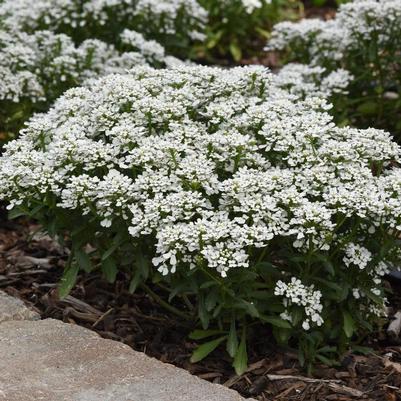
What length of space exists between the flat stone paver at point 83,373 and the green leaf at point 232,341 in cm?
26

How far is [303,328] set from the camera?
12.1 feet

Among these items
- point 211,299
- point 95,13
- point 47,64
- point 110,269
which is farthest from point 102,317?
point 95,13

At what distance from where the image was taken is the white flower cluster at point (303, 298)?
11.7ft

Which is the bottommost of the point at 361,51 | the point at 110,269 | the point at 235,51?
the point at 110,269

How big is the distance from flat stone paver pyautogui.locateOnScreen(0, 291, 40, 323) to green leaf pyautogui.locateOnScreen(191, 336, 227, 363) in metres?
0.85

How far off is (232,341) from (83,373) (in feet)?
2.23

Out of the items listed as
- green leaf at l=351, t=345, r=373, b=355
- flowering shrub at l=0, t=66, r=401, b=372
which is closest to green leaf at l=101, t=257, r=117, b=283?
flowering shrub at l=0, t=66, r=401, b=372

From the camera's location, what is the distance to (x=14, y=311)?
3.99 m

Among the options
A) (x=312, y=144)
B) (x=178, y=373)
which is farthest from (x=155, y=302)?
(x=312, y=144)

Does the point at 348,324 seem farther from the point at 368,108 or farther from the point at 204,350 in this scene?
the point at 368,108

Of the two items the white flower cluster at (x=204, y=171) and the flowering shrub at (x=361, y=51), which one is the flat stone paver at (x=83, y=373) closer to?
the white flower cluster at (x=204, y=171)

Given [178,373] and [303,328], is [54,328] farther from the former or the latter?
[303,328]

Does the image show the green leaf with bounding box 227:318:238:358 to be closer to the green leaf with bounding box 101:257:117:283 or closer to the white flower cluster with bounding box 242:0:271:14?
the green leaf with bounding box 101:257:117:283

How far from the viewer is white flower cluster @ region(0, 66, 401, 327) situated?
342cm
